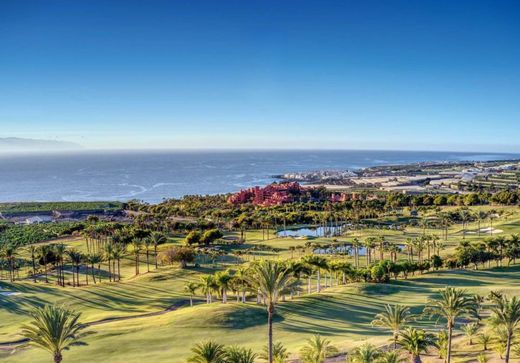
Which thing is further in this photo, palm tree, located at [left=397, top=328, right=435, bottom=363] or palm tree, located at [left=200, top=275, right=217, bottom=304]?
palm tree, located at [left=200, top=275, right=217, bottom=304]

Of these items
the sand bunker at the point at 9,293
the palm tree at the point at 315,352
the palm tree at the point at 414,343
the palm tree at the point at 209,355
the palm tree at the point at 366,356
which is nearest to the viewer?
the palm tree at the point at 209,355

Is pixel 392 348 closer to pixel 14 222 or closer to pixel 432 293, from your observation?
pixel 432 293

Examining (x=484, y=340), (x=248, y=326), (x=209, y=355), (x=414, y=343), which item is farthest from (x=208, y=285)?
(x=484, y=340)

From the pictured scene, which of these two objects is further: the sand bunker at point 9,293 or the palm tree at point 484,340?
the sand bunker at point 9,293

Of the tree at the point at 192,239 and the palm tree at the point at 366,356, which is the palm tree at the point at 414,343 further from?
the tree at the point at 192,239

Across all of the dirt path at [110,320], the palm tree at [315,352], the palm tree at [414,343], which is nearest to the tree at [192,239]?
the dirt path at [110,320]

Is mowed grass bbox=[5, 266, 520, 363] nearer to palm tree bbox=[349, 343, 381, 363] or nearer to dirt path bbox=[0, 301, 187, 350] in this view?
dirt path bbox=[0, 301, 187, 350]

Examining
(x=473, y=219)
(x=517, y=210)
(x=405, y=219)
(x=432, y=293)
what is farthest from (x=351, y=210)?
(x=432, y=293)

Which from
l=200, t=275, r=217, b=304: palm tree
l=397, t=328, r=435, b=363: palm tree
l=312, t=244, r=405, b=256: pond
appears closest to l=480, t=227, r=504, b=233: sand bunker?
l=312, t=244, r=405, b=256: pond
